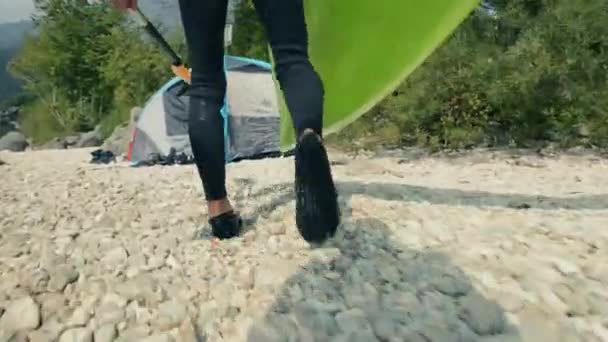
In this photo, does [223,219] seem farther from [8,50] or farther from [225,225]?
[8,50]

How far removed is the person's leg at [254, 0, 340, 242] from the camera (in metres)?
1.23

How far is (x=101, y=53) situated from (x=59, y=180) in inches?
751

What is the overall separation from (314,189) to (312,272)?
33 cm

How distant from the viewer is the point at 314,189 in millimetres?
1230

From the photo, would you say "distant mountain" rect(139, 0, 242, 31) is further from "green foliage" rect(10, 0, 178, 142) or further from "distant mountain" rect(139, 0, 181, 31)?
"green foliage" rect(10, 0, 178, 142)

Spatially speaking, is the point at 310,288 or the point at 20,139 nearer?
the point at 310,288

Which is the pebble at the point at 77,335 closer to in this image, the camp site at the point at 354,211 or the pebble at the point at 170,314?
the camp site at the point at 354,211

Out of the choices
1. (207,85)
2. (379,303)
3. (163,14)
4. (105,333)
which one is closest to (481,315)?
(379,303)

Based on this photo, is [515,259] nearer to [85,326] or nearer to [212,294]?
[212,294]

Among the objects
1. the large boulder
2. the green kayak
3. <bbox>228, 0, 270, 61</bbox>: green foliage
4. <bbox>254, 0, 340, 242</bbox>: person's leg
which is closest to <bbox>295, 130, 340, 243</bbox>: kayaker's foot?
<bbox>254, 0, 340, 242</bbox>: person's leg

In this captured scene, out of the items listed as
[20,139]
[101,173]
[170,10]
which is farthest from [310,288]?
[20,139]

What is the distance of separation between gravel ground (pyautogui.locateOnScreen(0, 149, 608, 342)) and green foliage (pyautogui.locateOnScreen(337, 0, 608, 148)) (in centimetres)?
237

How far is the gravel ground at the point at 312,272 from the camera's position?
120cm

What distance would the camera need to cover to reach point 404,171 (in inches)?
165
